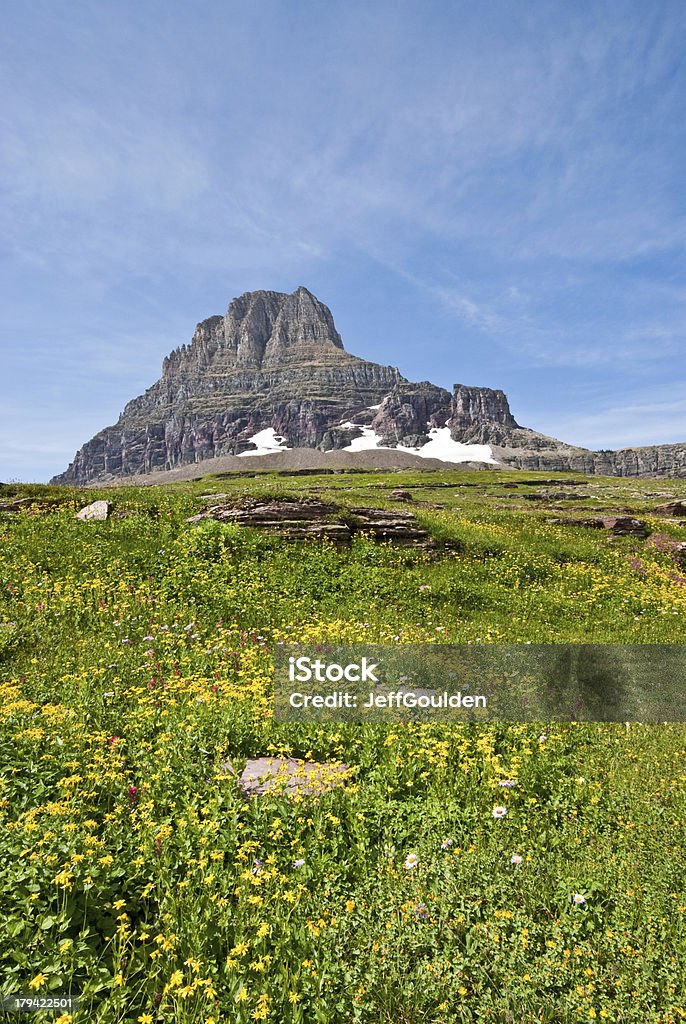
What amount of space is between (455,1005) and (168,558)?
556 inches

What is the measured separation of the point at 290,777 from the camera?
259 inches

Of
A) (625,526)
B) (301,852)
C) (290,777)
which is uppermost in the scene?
(625,526)

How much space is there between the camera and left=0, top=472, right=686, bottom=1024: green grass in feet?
13.3

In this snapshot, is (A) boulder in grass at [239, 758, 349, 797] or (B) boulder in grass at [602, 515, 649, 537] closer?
(A) boulder in grass at [239, 758, 349, 797]

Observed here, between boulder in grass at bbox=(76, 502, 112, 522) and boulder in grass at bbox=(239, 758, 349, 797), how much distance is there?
595 inches

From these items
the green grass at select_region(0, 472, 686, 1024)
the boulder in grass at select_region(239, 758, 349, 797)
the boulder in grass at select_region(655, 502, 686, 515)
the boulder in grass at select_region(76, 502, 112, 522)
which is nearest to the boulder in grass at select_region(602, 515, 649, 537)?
the boulder in grass at select_region(655, 502, 686, 515)

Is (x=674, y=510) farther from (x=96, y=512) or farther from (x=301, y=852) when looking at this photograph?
(x=301, y=852)

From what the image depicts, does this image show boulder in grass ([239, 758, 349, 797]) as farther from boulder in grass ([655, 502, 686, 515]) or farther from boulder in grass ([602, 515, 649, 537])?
boulder in grass ([655, 502, 686, 515])

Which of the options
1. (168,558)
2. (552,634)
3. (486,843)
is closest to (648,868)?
(486,843)

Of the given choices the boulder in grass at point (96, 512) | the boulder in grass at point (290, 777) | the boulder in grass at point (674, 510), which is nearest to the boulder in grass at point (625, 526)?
the boulder in grass at point (674, 510)

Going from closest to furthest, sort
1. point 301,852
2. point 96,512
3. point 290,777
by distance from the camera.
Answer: point 301,852 → point 290,777 → point 96,512

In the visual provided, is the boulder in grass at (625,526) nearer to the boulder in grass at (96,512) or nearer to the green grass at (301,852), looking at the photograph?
the green grass at (301,852)

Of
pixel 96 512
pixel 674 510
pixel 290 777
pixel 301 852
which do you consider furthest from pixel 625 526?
pixel 301 852

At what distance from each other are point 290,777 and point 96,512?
1684 cm
